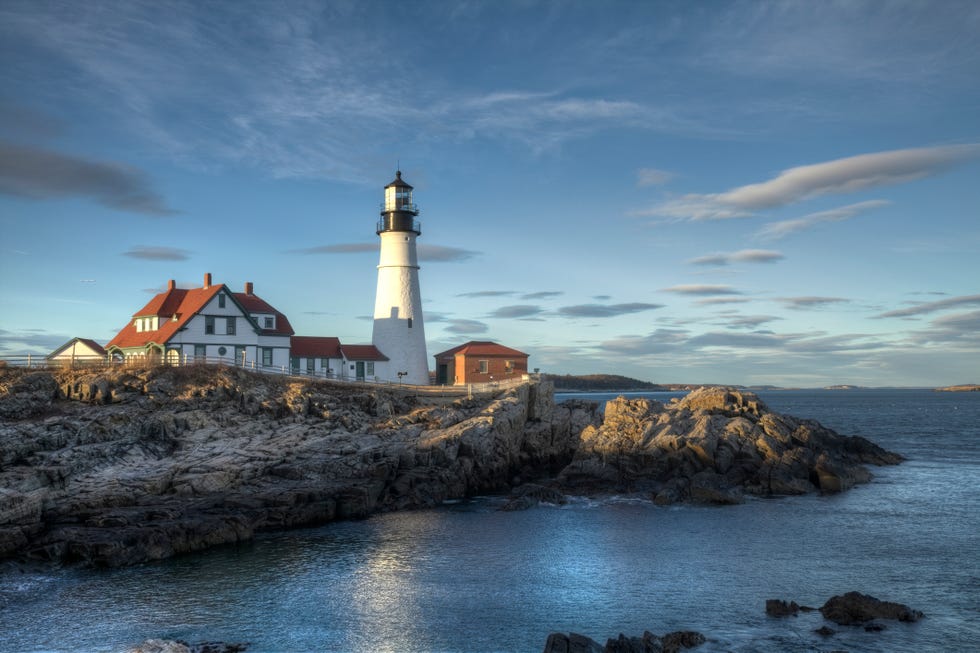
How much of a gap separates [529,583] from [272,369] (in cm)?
3076

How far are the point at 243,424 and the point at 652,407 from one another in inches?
922

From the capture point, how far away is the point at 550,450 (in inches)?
1769

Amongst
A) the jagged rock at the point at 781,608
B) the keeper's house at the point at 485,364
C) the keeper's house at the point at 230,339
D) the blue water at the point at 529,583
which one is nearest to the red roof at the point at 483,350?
the keeper's house at the point at 485,364

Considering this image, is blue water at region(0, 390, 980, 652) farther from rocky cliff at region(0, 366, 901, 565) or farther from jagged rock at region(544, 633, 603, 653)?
jagged rock at region(544, 633, 603, 653)

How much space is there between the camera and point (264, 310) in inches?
1981

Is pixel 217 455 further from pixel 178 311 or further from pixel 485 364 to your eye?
pixel 485 364

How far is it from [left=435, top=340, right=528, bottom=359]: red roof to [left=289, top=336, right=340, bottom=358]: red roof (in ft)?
34.0

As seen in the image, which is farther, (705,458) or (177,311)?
(177,311)

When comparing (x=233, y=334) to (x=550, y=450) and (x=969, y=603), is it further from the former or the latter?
(x=969, y=603)

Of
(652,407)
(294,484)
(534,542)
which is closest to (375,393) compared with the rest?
(294,484)

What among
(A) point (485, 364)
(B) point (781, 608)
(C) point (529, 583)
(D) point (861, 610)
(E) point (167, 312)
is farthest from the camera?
(A) point (485, 364)

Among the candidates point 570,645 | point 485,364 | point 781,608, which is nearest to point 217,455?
point 570,645

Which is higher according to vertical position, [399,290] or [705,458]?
[399,290]

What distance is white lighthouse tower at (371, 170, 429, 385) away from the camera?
5406 centimetres
